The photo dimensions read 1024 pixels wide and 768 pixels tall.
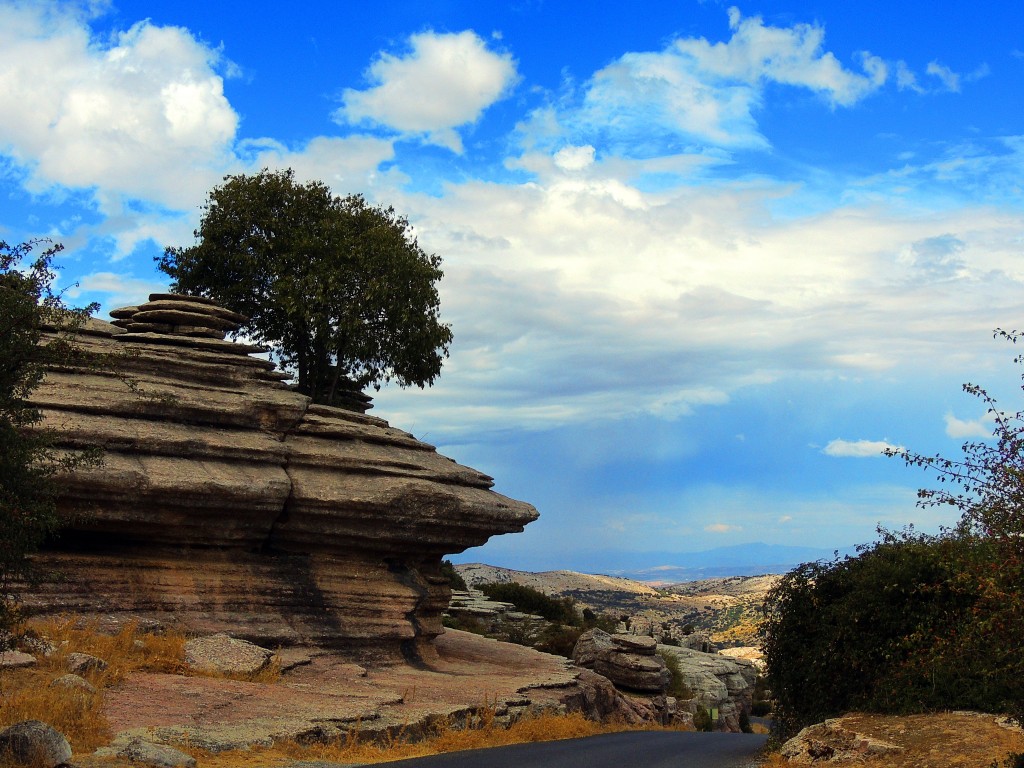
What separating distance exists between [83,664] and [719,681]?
1306 inches

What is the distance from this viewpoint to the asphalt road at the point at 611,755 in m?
17.4

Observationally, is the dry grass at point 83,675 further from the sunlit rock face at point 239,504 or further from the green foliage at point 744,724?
the green foliage at point 744,724

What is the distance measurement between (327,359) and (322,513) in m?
15.9

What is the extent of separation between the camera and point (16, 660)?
736 inches

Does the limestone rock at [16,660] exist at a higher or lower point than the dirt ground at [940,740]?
higher

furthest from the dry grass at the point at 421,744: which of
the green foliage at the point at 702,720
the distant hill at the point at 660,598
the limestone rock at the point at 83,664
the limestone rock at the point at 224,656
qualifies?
the distant hill at the point at 660,598

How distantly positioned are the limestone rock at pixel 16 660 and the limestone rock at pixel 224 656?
3930 mm

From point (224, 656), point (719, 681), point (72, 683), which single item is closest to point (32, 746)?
point (72, 683)

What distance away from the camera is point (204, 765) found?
15508mm

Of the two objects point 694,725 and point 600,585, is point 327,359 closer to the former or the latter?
point 694,725

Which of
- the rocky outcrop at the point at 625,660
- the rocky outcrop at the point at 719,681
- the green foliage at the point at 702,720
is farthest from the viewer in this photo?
the rocky outcrop at the point at 719,681

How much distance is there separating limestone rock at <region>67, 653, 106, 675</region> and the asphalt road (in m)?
6.96

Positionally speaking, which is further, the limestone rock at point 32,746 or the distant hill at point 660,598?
the distant hill at point 660,598

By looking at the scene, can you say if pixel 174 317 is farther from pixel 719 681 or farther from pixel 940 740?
pixel 719 681
